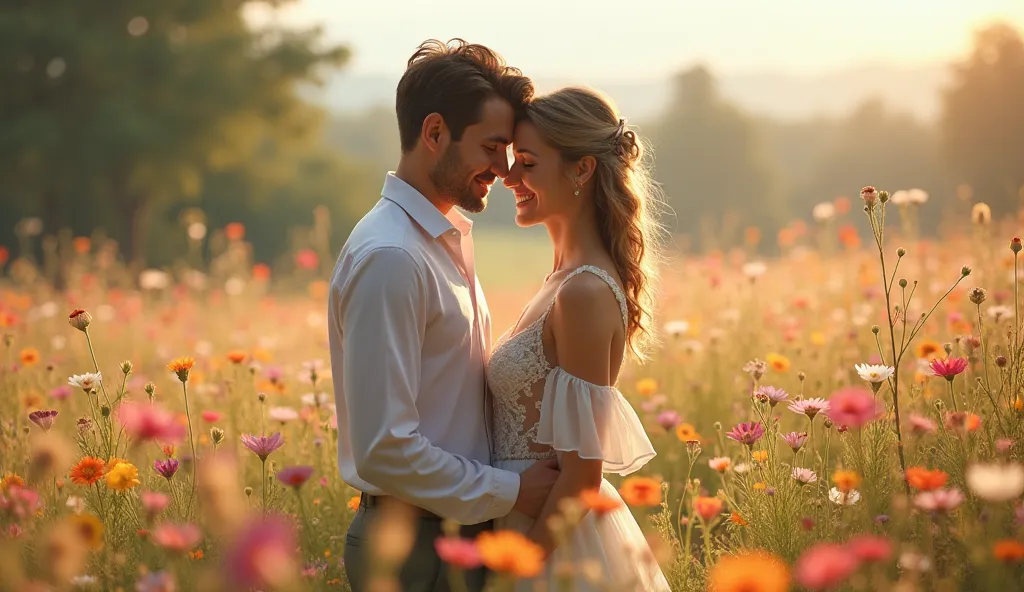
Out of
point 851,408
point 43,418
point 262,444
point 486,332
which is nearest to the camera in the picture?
point 851,408

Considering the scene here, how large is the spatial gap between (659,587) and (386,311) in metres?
1.11

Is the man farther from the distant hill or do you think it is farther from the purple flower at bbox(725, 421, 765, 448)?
the distant hill

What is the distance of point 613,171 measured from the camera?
2865mm

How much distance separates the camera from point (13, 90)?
14.2 metres

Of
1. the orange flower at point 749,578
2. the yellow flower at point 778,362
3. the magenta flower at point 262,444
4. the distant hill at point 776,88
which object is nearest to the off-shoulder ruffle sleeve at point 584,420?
the magenta flower at point 262,444

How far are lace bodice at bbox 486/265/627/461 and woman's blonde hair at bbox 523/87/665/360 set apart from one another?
0.27 m

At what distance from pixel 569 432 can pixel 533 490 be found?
0.20m

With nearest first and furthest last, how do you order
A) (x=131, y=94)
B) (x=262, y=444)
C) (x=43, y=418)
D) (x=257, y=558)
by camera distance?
(x=257, y=558), (x=262, y=444), (x=43, y=418), (x=131, y=94)

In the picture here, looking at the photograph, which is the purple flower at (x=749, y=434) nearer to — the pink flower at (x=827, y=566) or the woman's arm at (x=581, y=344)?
the woman's arm at (x=581, y=344)

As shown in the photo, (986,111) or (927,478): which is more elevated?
(927,478)

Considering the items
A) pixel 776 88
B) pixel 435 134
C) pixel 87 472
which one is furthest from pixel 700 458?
pixel 776 88

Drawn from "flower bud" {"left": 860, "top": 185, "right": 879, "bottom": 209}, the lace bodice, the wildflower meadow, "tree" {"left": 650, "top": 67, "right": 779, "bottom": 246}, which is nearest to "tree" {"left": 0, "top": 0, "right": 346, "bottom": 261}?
the wildflower meadow

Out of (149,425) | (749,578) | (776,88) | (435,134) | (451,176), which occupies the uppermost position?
(435,134)

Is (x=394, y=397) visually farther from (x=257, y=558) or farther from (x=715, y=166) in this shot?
(x=715, y=166)
